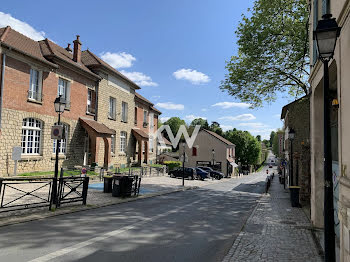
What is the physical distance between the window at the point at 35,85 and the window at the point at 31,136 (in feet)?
5.09

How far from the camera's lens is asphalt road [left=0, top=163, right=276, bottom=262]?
5.24 metres

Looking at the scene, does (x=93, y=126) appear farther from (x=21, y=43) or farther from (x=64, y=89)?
(x=21, y=43)

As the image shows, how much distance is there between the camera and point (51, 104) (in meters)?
18.2

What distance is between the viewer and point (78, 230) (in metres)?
6.91

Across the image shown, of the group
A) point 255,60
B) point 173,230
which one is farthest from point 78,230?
point 255,60

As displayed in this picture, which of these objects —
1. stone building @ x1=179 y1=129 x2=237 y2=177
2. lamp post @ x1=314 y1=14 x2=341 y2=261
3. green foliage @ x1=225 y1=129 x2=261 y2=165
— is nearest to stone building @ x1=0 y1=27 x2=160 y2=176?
lamp post @ x1=314 y1=14 x2=341 y2=261

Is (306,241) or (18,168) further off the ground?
(18,168)

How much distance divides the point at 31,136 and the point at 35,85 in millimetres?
3428

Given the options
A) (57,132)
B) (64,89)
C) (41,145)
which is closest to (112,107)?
(64,89)

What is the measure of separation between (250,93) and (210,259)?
14891 mm

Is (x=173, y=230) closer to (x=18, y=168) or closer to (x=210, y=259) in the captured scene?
(x=210, y=259)

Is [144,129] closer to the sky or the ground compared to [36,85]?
closer to the ground

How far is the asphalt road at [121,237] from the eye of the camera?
5238mm

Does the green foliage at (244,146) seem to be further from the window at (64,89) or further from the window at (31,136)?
the window at (31,136)
